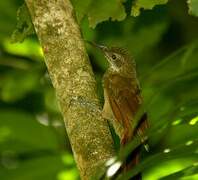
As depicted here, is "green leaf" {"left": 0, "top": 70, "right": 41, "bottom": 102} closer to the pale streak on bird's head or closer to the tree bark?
the pale streak on bird's head

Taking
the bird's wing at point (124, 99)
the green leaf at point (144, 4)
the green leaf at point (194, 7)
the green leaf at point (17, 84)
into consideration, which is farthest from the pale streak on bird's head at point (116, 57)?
the green leaf at point (194, 7)

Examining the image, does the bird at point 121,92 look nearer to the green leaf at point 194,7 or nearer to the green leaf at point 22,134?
the green leaf at point 22,134

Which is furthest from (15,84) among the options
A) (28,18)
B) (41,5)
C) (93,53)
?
(41,5)

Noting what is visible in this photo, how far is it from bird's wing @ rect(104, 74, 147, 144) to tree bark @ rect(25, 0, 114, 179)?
0.70 meters

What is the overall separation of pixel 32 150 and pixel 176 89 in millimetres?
1274

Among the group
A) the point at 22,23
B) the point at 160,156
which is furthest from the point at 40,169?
the point at 160,156

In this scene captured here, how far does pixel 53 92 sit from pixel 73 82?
2.19 metres

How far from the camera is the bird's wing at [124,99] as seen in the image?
12.7ft

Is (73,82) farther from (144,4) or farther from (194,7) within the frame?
(194,7)

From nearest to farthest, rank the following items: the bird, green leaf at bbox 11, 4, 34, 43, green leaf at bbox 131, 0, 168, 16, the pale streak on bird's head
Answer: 1. green leaf at bbox 131, 0, 168, 16
2. green leaf at bbox 11, 4, 34, 43
3. the bird
4. the pale streak on bird's head

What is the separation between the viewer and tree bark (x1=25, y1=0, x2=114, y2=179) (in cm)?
261

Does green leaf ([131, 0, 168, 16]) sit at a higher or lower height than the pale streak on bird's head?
lower

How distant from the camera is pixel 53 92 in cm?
506

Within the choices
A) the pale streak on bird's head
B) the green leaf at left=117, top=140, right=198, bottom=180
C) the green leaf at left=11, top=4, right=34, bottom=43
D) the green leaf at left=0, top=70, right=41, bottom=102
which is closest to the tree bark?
the green leaf at left=11, top=4, right=34, bottom=43
